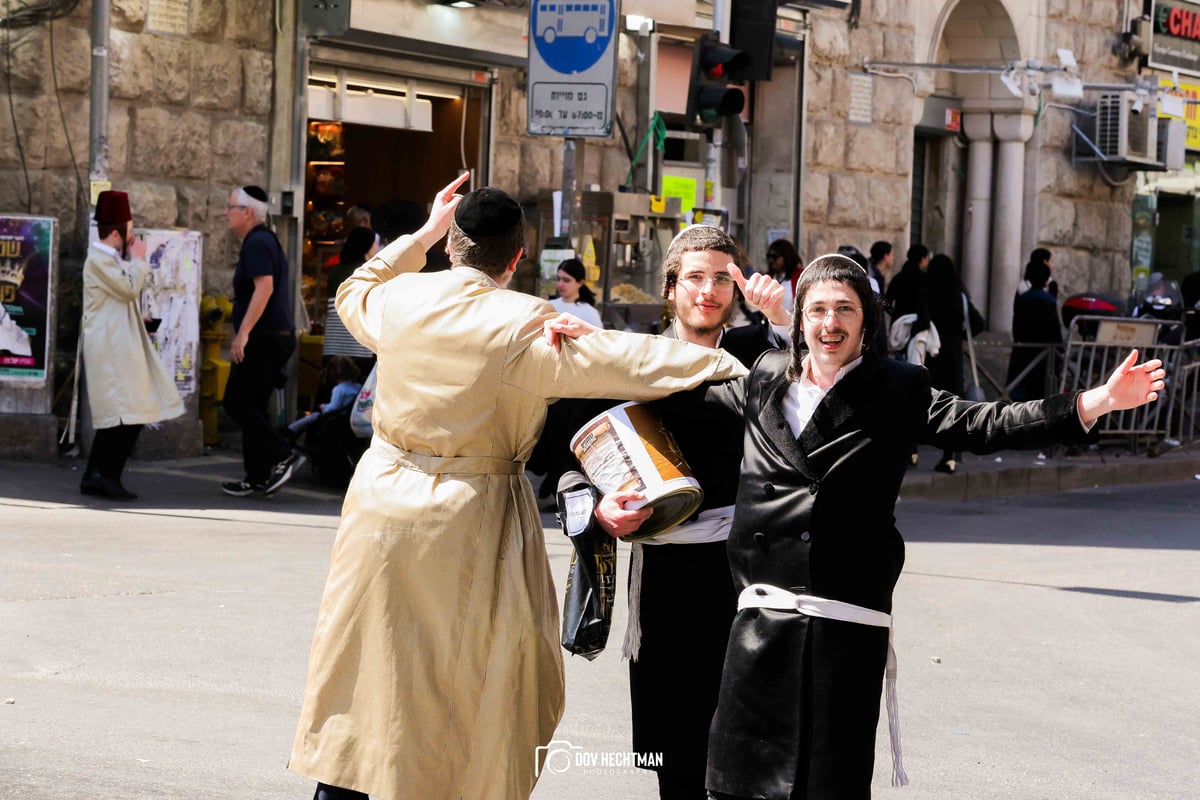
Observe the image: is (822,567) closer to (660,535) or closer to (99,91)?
(660,535)

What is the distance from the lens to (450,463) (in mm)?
4234

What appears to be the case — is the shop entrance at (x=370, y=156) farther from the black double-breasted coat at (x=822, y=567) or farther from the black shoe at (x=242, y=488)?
the black double-breasted coat at (x=822, y=567)

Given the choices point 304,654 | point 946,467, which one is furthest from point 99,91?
point 946,467

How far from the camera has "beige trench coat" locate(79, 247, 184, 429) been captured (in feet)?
35.9

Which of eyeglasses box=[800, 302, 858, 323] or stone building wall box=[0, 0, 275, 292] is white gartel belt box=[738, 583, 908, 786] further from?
stone building wall box=[0, 0, 275, 292]

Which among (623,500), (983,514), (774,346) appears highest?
(774,346)

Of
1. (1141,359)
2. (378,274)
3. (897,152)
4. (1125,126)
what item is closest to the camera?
(378,274)

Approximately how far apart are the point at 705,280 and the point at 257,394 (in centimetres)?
737

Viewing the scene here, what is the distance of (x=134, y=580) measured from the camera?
27.9 ft

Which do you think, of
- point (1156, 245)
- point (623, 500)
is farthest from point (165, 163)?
point (1156, 245)

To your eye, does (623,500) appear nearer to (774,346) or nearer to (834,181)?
(774,346)

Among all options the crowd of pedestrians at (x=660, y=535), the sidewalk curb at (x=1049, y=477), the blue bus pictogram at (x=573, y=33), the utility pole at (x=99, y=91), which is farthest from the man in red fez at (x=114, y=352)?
the crowd of pedestrians at (x=660, y=535)

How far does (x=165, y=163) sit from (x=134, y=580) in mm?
5483

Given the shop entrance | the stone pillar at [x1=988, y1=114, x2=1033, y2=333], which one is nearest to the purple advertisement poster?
the shop entrance
